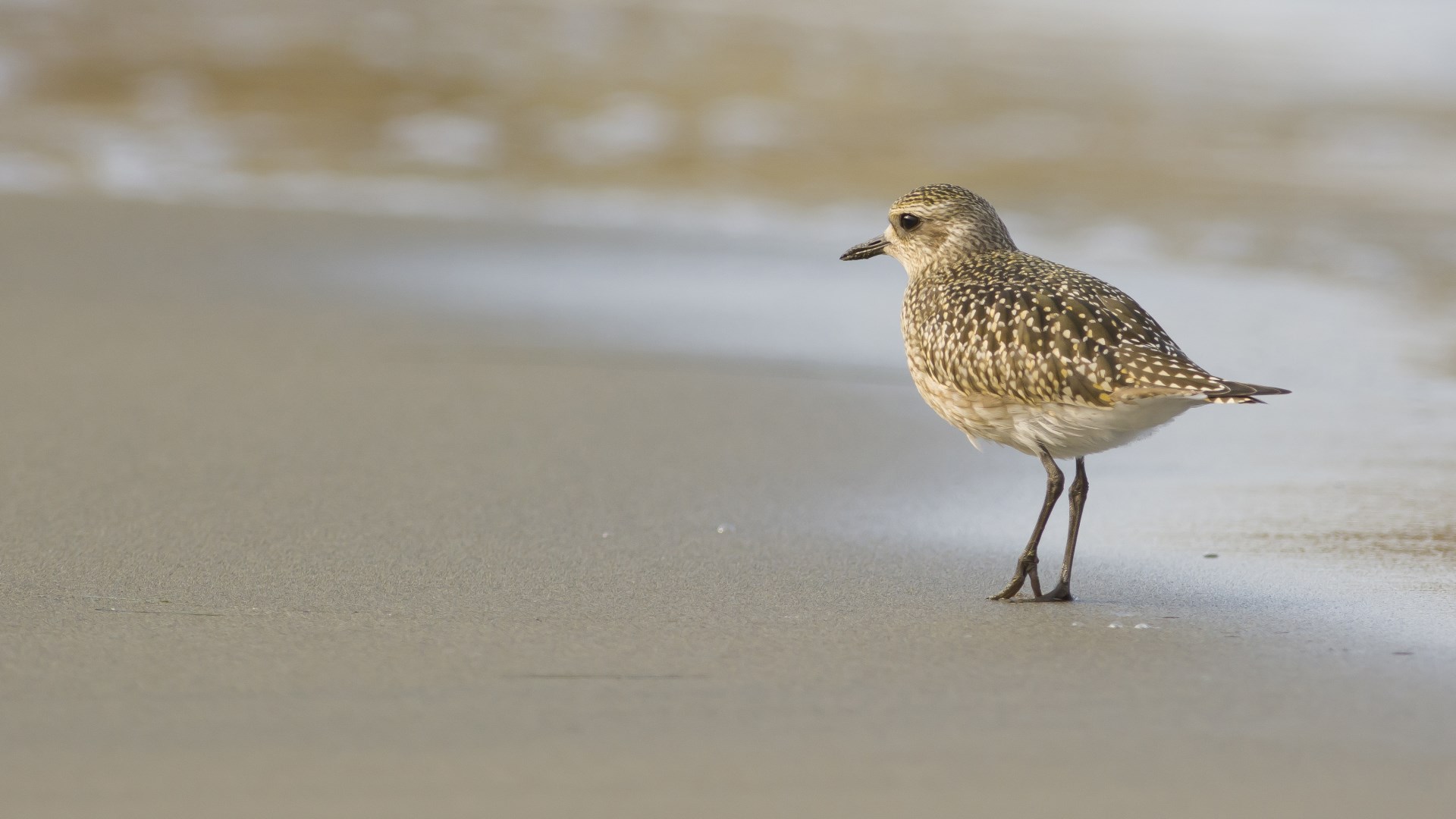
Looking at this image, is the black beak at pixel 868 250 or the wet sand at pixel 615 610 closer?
the wet sand at pixel 615 610

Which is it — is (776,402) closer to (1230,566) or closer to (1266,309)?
(1230,566)

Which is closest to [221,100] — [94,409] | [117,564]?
[94,409]

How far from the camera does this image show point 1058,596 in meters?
3.68

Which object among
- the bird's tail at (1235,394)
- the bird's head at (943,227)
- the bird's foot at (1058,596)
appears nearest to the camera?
the bird's tail at (1235,394)

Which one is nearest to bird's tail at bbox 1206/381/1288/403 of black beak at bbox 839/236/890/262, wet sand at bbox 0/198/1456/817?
wet sand at bbox 0/198/1456/817

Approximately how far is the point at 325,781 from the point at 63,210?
20.5 feet

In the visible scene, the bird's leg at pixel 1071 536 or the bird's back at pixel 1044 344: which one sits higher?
the bird's back at pixel 1044 344

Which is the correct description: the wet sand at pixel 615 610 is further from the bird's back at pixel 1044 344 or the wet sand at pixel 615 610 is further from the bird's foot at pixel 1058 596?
the bird's back at pixel 1044 344

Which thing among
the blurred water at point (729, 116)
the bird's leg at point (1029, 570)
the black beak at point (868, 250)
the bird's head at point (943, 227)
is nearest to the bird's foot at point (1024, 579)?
the bird's leg at point (1029, 570)

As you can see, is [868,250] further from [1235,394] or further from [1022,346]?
[1235,394]

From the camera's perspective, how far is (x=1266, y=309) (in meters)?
7.73

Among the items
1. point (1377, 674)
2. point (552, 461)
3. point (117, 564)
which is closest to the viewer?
point (1377, 674)

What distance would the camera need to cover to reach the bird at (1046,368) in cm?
352

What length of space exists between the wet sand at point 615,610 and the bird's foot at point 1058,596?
0.03m
